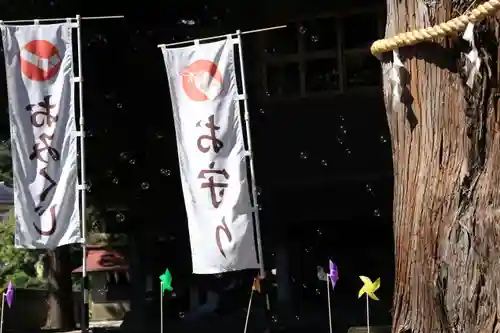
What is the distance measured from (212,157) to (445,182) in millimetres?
5900

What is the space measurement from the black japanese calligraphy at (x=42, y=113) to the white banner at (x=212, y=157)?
1.39m

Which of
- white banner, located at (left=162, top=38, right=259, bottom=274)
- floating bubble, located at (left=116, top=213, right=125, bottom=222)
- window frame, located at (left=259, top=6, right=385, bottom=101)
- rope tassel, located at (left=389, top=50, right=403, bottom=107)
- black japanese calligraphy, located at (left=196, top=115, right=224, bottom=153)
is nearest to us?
rope tassel, located at (left=389, top=50, right=403, bottom=107)

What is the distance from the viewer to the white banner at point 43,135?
7.91 meters

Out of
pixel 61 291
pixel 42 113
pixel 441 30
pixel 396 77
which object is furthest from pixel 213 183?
pixel 61 291

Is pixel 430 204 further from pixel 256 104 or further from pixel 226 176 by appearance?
pixel 256 104

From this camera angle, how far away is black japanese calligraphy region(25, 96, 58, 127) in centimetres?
805

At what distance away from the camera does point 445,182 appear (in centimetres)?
172

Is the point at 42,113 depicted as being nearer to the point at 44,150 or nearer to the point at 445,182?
the point at 44,150

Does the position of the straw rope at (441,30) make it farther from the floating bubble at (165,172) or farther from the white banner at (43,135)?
the floating bubble at (165,172)

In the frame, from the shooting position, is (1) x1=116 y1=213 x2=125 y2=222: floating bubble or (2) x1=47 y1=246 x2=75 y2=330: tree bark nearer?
(1) x1=116 y1=213 x2=125 y2=222: floating bubble

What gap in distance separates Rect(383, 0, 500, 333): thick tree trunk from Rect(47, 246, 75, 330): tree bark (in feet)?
43.0

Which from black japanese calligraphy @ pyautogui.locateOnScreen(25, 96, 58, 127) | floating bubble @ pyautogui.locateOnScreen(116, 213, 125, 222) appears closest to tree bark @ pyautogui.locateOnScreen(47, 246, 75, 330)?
floating bubble @ pyautogui.locateOnScreen(116, 213, 125, 222)

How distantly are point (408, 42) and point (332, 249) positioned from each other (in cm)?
1156

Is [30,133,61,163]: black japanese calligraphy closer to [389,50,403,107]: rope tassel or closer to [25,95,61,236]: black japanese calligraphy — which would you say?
[25,95,61,236]: black japanese calligraphy
